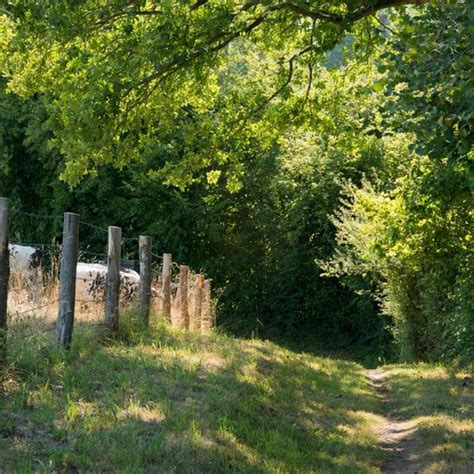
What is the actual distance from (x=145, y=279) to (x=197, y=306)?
427cm

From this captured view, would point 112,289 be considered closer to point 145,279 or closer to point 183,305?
point 145,279

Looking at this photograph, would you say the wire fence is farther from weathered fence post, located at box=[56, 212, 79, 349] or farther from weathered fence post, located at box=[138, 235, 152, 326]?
weathered fence post, located at box=[56, 212, 79, 349]

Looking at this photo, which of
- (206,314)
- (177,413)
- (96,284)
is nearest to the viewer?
(177,413)

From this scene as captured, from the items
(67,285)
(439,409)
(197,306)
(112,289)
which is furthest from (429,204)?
(67,285)

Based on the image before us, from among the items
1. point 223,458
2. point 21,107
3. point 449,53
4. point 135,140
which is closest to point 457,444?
point 223,458

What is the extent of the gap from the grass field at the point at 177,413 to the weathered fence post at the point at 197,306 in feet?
8.64

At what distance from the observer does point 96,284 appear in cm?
1273

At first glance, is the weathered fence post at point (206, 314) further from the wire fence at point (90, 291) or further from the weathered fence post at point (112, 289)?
the weathered fence post at point (112, 289)

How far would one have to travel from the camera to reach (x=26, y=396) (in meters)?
7.12

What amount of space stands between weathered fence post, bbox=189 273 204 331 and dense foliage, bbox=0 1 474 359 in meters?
2.21

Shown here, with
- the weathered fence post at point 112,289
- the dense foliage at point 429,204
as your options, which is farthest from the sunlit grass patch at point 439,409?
the weathered fence post at point 112,289

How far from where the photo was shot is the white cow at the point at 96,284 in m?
12.7

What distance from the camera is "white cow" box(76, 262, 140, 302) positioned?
41.6 ft

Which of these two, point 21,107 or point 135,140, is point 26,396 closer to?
point 135,140
